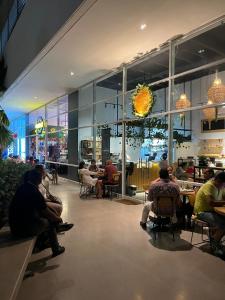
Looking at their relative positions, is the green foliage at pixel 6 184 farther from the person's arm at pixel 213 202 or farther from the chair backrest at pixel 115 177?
the chair backrest at pixel 115 177

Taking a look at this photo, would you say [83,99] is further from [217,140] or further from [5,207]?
[5,207]

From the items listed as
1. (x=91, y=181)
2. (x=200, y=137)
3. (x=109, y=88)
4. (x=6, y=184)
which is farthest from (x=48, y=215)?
(x=200, y=137)

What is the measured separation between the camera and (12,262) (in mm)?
2713

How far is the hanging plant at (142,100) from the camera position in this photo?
7145mm

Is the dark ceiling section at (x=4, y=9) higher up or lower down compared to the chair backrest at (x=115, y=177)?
higher up

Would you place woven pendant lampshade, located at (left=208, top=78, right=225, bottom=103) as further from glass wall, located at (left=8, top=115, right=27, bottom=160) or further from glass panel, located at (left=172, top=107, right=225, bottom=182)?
glass wall, located at (left=8, top=115, right=27, bottom=160)

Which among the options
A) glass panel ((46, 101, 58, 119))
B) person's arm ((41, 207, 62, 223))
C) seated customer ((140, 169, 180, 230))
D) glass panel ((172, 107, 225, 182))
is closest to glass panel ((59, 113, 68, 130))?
glass panel ((46, 101, 58, 119))

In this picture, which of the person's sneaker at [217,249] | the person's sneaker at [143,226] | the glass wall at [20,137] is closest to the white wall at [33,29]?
the person's sneaker at [143,226]

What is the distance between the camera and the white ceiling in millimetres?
4855

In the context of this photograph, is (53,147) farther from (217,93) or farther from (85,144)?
(217,93)

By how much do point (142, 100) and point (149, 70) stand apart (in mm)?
1883

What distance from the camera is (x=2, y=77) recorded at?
12.3 metres

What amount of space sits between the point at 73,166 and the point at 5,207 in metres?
7.54

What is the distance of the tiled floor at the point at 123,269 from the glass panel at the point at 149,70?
4980 millimetres
